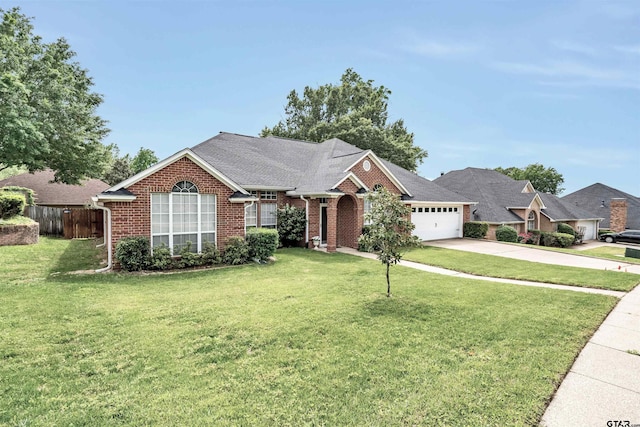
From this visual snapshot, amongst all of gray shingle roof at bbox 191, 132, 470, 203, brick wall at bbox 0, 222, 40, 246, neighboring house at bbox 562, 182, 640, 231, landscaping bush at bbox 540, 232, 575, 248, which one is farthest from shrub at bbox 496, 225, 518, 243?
brick wall at bbox 0, 222, 40, 246

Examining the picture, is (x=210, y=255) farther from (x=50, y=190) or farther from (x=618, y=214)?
(x=618, y=214)

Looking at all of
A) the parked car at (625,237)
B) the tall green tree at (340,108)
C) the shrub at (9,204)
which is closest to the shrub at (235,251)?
the shrub at (9,204)

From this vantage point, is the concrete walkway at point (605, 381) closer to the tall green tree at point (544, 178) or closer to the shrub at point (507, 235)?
the shrub at point (507, 235)

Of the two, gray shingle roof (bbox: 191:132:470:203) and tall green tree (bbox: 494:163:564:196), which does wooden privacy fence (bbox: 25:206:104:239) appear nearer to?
gray shingle roof (bbox: 191:132:470:203)

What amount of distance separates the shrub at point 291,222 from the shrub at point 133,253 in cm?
762

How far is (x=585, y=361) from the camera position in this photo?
4863 millimetres

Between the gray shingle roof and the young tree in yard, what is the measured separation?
8.71 metres

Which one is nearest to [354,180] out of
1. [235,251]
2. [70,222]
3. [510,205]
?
[235,251]

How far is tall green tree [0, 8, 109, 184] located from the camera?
17906 millimetres

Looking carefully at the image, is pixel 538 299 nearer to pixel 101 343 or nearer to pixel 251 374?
pixel 251 374

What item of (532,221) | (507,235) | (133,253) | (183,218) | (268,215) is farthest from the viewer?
(532,221)

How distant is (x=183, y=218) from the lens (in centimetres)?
1191

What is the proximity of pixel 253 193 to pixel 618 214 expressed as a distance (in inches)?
1708

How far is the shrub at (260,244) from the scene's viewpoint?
1305 cm
